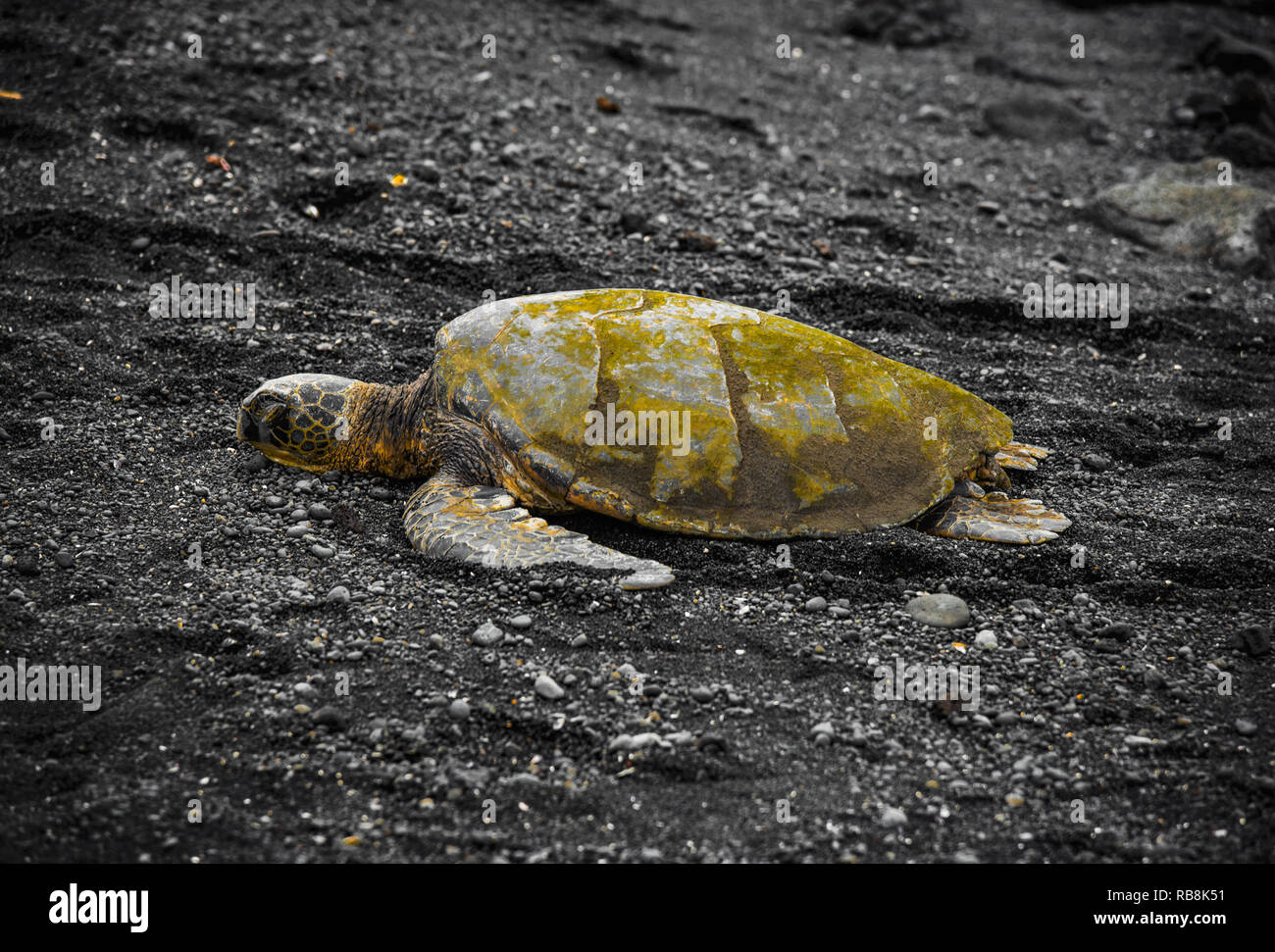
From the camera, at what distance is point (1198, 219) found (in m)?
7.34

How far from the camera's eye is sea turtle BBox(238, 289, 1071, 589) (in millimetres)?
4000

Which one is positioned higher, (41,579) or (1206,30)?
(1206,30)

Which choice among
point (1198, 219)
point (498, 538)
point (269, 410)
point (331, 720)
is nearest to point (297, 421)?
point (269, 410)

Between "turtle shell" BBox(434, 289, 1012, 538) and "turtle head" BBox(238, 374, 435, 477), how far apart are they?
335 millimetres

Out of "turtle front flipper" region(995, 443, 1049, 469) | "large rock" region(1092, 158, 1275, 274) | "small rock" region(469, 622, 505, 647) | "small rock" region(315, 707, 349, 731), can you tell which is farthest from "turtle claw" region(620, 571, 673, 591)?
"large rock" region(1092, 158, 1275, 274)

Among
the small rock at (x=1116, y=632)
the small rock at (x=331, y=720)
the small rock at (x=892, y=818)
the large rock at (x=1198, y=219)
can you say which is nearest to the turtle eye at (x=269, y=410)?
the small rock at (x=331, y=720)

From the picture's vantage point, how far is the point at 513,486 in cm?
418

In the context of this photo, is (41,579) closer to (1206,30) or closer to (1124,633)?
(1124,633)

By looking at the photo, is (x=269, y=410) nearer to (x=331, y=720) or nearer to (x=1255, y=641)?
(x=331, y=720)

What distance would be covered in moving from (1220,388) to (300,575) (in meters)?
5.02

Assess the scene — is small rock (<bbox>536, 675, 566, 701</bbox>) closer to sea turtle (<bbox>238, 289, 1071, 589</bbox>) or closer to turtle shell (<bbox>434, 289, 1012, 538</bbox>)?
sea turtle (<bbox>238, 289, 1071, 589</bbox>)

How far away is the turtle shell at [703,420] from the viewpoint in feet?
13.2

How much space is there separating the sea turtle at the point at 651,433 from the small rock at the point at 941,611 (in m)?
0.46

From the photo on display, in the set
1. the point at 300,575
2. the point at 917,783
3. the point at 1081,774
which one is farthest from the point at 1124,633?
the point at 300,575
